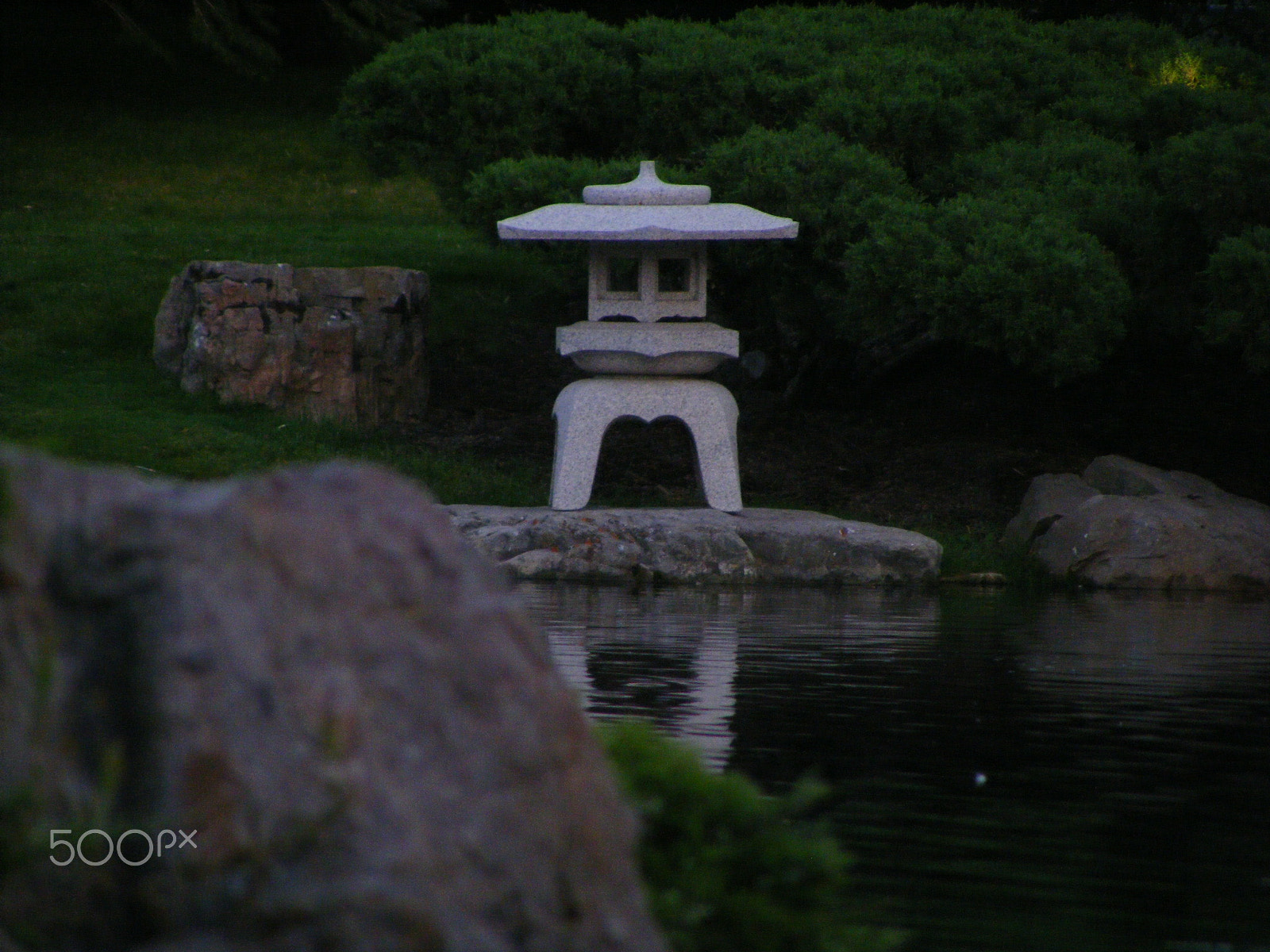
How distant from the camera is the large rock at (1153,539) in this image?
14.8 m

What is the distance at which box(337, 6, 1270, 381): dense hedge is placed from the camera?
50.7 ft

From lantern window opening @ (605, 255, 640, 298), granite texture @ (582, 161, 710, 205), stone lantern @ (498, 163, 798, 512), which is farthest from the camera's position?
lantern window opening @ (605, 255, 640, 298)

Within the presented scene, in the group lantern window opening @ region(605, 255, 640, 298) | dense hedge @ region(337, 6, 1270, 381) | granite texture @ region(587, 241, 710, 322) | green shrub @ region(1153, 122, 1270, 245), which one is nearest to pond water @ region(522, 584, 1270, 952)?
granite texture @ region(587, 241, 710, 322)

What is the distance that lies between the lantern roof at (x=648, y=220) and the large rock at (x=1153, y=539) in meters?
3.39

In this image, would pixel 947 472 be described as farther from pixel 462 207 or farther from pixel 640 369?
pixel 462 207

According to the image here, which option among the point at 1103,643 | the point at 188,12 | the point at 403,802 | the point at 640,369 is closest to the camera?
the point at 403,802

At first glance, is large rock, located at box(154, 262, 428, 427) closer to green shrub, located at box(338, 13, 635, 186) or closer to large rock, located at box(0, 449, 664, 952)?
green shrub, located at box(338, 13, 635, 186)

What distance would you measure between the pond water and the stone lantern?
92.0 inches

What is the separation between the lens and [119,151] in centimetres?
2775

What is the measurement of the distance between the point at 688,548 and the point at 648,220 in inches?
107

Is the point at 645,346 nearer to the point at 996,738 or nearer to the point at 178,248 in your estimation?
the point at 996,738

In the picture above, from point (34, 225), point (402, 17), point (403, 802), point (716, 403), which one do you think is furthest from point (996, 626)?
point (402, 17)

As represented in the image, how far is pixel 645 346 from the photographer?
15.0 m

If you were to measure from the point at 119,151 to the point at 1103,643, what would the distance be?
20791 millimetres
